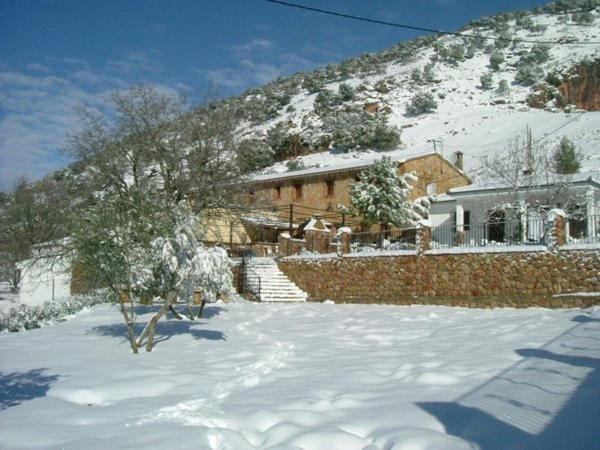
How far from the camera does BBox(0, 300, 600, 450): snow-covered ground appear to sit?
18.9 ft

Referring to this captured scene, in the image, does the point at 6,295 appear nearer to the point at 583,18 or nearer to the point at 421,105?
the point at 421,105

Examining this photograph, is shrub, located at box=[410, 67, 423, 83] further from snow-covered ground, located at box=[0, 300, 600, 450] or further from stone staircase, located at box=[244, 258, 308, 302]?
snow-covered ground, located at box=[0, 300, 600, 450]

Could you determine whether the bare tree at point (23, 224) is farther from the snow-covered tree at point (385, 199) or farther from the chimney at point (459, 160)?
the chimney at point (459, 160)

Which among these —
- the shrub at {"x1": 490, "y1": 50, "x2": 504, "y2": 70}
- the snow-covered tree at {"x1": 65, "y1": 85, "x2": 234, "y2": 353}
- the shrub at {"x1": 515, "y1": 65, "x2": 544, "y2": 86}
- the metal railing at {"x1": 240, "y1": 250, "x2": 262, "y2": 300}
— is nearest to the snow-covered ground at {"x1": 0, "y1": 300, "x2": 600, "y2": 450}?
the snow-covered tree at {"x1": 65, "y1": 85, "x2": 234, "y2": 353}

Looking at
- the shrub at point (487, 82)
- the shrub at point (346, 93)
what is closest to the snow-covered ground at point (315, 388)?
the shrub at point (487, 82)

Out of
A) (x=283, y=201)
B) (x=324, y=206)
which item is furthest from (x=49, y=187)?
(x=324, y=206)

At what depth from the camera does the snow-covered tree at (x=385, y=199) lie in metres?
27.8

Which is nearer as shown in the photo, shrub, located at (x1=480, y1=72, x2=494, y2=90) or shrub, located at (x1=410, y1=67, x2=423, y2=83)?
shrub, located at (x1=480, y1=72, x2=494, y2=90)

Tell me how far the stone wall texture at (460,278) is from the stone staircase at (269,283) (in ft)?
1.86

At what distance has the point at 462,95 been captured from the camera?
6044 cm

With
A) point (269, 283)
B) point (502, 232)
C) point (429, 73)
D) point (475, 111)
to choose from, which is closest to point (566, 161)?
point (502, 232)

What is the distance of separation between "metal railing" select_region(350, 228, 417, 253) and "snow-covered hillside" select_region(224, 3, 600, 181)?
15.5m

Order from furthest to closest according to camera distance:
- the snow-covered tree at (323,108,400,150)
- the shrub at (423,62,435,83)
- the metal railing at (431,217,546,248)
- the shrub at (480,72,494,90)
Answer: the shrub at (423,62,435,83)
the shrub at (480,72,494,90)
the snow-covered tree at (323,108,400,150)
the metal railing at (431,217,546,248)

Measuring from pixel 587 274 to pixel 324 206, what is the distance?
68.8 ft
